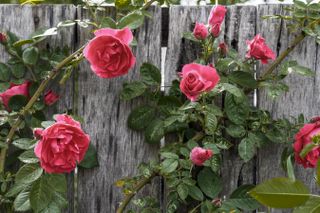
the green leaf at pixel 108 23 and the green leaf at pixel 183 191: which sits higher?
the green leaf at pixel 108 23

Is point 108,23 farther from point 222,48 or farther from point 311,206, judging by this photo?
point 311,206

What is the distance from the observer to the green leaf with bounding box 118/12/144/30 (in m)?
2.20

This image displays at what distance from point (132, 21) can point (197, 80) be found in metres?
0.34

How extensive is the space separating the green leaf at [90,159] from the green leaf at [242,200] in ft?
1.57

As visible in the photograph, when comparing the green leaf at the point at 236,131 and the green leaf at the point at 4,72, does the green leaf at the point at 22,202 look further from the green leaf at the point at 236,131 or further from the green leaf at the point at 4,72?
the green leaf at the point at 236,131

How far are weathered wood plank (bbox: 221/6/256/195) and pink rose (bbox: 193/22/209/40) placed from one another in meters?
0.16

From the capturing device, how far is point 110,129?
2.30m

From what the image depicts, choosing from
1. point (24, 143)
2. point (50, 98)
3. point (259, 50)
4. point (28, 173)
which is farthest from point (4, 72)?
point (259, 50)

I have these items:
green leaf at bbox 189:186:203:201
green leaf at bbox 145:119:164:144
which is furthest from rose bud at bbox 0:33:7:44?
green leaf at bbox 189:186:203:201

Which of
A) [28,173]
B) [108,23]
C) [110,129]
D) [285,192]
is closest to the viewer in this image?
[285,192]

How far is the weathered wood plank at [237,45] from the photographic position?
91.0 inches

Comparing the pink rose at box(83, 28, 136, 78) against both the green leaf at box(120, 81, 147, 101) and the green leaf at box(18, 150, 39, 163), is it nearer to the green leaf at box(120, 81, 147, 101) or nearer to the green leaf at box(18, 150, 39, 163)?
the green leaf at box(120, 81, 147, 101)

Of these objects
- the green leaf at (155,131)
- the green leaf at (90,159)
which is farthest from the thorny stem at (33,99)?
the green leaf at (155,131)

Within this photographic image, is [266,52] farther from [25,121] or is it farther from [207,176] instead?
[25,121]
